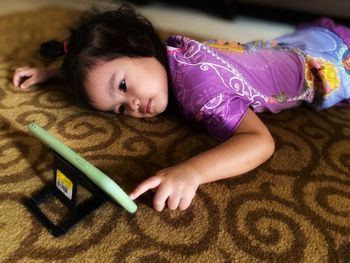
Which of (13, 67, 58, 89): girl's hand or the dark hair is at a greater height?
the dark hair

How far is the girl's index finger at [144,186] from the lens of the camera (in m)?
0.52

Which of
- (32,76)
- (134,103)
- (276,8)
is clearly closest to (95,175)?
(134,103)

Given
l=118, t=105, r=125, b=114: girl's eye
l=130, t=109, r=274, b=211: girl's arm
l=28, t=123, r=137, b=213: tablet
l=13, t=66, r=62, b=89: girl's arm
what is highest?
l=28, t=123, r=137, b=213: tablet

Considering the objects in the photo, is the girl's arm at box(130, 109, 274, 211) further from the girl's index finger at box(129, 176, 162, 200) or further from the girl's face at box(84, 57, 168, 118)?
the girl's face at box(84, 57, 168, 118)

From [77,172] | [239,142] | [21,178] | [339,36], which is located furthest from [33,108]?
[339,36]

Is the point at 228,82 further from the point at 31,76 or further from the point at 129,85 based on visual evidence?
the point at 31,76

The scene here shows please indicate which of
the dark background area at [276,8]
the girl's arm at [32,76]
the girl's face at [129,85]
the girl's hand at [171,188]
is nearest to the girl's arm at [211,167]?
the girl's hand at [171,188]

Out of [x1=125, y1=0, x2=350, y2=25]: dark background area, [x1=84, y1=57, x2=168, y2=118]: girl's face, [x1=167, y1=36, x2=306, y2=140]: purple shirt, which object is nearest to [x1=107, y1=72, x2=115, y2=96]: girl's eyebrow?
[x1=84, y1=57, x2=168, y2=118]: girl's face

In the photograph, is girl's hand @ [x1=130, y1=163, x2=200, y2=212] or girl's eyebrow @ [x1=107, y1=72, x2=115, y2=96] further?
girl's eyebrow @ [x1=107, y1=72, x2=115, y2=96]

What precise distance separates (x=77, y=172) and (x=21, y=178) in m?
0.15

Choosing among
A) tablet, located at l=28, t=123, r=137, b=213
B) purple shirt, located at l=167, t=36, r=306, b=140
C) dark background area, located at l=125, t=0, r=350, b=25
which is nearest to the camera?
tablet, located at l=28, t=123, r=137, b=213

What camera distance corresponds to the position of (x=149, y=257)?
0.47m

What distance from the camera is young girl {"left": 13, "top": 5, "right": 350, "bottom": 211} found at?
1.92 feet

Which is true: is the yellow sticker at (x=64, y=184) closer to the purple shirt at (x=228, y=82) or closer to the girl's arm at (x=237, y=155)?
the girl's arm at (x=237, y=155)
